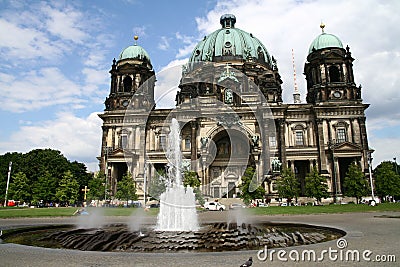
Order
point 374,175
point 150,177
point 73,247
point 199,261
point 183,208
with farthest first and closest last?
1. point 150,177
2. point 374,175
3. point 183,208
4. point 73,247
5. point 199,261

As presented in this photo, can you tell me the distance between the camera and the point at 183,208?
1653 cm

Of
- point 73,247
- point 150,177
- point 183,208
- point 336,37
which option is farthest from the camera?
point 336,37

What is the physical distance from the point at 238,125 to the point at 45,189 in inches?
1355

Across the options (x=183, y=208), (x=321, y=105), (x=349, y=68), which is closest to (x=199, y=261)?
(x=183, y=208)

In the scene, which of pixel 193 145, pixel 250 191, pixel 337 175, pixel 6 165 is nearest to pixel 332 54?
pixel 337 175

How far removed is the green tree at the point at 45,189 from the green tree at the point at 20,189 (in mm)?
1259

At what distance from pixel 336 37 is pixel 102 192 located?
4882 cm

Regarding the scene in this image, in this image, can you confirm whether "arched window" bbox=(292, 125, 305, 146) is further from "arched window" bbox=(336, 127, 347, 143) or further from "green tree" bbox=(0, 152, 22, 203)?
"green tree" bbox=(0, 152, 22, 203)

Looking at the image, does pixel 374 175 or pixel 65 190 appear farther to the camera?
pixel 65 190

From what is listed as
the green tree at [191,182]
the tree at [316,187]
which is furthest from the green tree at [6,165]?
the tree at [316,187]

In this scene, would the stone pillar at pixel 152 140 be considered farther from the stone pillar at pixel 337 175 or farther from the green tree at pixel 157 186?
the stone pillar at pixel 337 175

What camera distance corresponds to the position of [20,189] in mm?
55656

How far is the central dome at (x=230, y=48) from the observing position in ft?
214

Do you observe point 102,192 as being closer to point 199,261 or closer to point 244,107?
point 244,107
